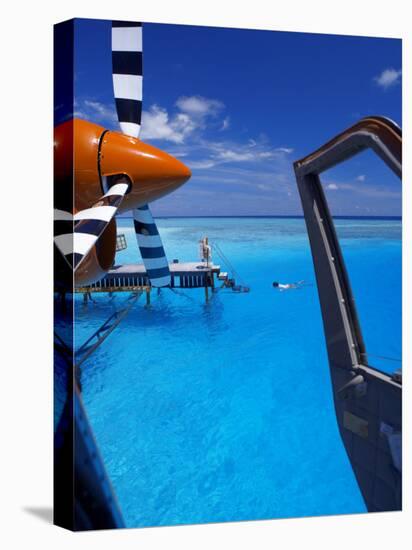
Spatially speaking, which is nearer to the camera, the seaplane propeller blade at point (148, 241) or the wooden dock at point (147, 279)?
the seaplane propeller blade at point (148, 241)

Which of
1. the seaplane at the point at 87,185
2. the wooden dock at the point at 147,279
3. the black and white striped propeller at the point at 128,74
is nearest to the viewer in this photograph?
the seaplane at the point at 87,185

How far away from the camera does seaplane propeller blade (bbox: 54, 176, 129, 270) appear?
2.82 meters

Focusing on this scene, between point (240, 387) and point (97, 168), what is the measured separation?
7.06 feet

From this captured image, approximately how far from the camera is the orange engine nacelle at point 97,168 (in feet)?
10.7

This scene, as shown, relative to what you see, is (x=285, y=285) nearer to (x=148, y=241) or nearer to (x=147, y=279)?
(x=147, y=279)

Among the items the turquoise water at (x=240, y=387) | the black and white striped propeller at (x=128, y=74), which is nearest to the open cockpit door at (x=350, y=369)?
the turquoise water at (x=240, y=387)

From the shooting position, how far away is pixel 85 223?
289 cm

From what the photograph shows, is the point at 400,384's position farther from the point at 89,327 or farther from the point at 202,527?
the point at 89,327

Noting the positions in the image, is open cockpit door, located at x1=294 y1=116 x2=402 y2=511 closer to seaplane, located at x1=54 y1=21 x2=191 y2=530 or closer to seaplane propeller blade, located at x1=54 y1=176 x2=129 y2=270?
seaplane, located at x1=54 y1=21 x2=191 y2=530

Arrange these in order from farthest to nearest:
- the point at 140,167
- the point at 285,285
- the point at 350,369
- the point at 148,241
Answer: the point at 285,285
the point at 148,241
the point at 350,369
the point at 140,167

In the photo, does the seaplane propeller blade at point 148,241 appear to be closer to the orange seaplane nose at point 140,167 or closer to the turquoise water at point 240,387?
the turquoise water at point 240,387

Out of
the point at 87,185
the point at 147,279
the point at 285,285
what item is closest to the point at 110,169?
the point at 87,185

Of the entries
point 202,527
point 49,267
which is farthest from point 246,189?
point 202,527

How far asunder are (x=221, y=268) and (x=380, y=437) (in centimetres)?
185
